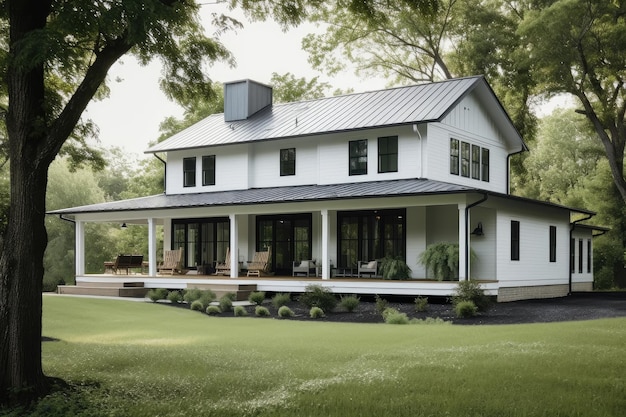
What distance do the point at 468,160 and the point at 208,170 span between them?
1093cm

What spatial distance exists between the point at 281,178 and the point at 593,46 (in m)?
14.4

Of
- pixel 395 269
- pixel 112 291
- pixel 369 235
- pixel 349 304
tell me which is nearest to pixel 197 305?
pixel 349 304

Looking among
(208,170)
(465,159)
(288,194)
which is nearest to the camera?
(288,194)

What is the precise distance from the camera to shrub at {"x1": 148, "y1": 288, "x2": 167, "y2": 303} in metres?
25.8

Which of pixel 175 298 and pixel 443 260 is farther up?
pixel 443 260

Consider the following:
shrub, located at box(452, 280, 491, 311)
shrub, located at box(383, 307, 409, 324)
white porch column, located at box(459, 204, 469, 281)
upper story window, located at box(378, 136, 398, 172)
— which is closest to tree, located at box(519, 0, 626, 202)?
upper story window, located at box(378, 136, 398, 172)

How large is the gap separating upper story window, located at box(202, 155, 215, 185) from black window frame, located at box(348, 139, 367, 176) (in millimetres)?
6955

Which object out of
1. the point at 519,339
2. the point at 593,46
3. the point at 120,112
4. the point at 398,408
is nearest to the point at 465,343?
the point at 519,339

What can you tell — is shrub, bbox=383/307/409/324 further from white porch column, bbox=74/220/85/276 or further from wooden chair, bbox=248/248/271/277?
white porch column, bbox=74/220/85/276

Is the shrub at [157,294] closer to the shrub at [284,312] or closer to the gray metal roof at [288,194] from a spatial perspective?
the gray metal roof at [288,194]

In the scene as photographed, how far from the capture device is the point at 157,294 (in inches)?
1016

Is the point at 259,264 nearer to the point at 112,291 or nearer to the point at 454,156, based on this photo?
the point at 112,291

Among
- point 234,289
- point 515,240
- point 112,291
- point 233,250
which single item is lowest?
point 112,291

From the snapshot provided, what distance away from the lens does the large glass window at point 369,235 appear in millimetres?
25906
